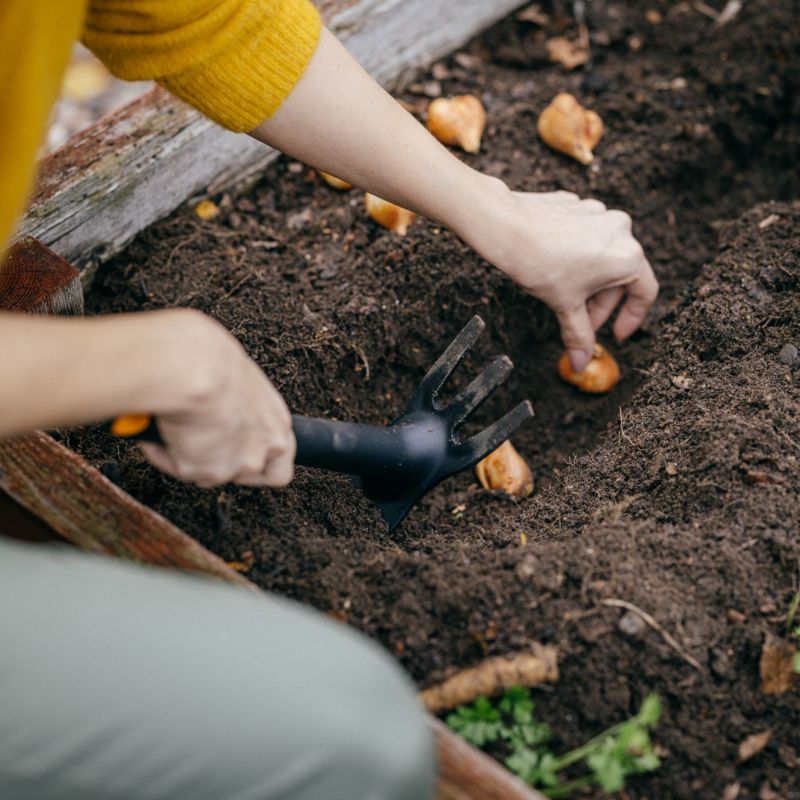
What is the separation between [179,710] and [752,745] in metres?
0.94

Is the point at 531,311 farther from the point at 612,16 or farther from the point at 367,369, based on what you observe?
the point at 612,16

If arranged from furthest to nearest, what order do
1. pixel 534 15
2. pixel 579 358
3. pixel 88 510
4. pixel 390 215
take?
1. pixel 534 15
2. pixel 390 215
3. pixel 579 358
4. pixel 88 510

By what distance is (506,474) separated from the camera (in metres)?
2.05

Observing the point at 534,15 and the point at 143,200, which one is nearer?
the point at 143,200

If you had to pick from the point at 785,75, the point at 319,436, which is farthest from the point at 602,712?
the point at 785,75

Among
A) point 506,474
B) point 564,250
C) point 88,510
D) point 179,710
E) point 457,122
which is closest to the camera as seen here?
point 179,710

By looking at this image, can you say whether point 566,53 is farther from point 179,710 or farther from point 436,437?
point 179,710

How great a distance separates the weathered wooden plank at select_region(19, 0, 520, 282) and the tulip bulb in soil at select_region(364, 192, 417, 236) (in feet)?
1.30

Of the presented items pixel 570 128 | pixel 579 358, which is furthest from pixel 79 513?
pixel 570 128

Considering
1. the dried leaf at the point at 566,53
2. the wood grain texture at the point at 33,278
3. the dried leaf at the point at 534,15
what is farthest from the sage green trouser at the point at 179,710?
the dried leaf at the point at 534,15

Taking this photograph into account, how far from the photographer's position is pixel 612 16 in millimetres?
2912

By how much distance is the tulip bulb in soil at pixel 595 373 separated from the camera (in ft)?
7.33

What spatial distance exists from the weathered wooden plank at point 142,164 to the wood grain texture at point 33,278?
112mm

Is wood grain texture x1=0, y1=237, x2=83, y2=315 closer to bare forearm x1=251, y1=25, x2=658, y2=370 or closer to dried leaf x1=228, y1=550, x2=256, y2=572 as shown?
bare forearm x1=251, y1=25, x2=658, y2=370
